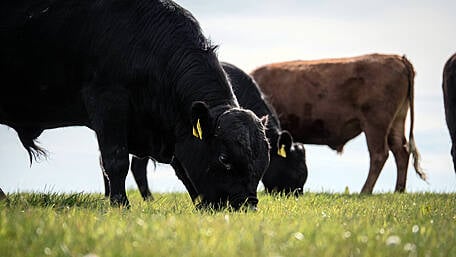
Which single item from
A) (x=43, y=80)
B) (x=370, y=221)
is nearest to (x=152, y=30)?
(x=43, y=80)

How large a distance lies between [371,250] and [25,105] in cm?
558

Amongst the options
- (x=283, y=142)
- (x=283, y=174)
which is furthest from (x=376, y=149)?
(x=283, y=142)

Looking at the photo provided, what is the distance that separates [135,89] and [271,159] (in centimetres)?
517

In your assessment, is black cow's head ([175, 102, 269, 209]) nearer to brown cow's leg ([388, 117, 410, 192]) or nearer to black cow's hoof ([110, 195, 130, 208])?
black cow's hoof ([110, 195, 130, 208])

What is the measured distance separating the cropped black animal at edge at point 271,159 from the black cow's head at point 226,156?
15.7 feet

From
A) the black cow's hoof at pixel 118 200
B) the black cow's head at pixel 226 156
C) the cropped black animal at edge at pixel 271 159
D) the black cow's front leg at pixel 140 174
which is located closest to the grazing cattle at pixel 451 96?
the cropped black animal at edge at pixel 271 159

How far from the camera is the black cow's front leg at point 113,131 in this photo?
839cm

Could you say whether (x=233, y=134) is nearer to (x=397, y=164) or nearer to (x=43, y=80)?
(x=43, y=80)

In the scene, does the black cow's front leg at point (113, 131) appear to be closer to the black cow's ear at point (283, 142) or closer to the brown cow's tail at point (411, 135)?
the black cow's ear at point (283, 142)

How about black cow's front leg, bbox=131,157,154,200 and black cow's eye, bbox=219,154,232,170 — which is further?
black cow's front leg, bbox=131,157,154,200

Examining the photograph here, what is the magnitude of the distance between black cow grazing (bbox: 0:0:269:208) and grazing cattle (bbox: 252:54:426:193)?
7.43 metres

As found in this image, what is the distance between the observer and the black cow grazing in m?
7.90

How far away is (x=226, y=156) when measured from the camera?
306 inches

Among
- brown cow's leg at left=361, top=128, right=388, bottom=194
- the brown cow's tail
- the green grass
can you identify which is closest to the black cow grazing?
the green grass
